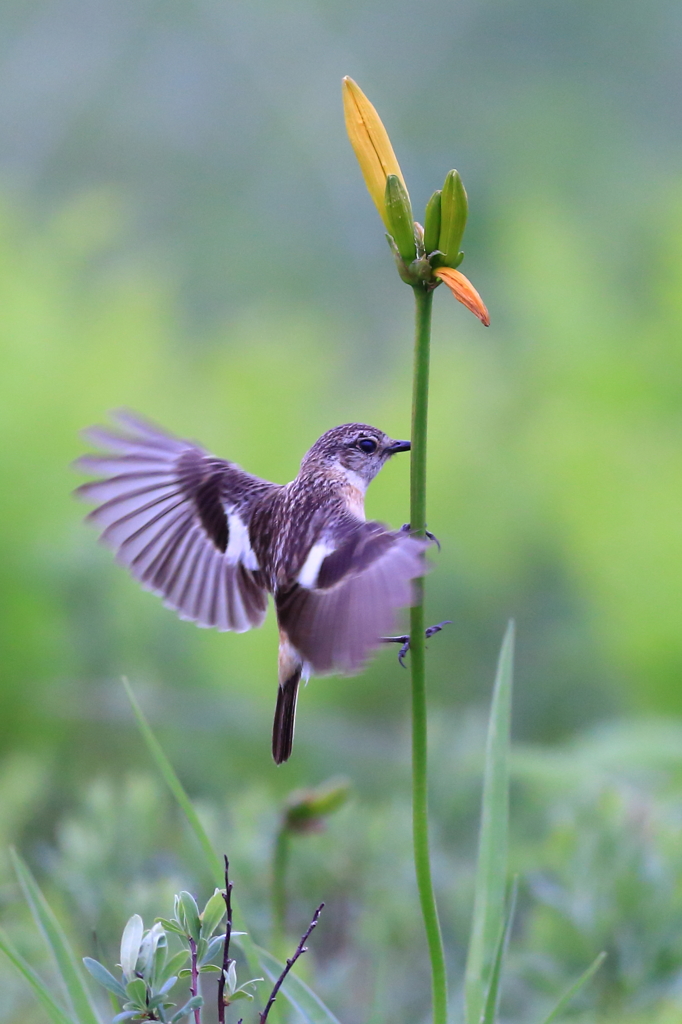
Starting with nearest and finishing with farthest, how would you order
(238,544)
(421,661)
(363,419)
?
(421,661)
(238,544)
(363,419)

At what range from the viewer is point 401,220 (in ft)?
1.62

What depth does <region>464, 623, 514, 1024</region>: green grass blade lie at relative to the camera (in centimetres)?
60

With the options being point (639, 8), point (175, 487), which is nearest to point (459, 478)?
point (175, 487)

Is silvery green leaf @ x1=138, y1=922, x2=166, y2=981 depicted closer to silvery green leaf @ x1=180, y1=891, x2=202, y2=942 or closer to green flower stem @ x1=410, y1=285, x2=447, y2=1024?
silvery green leaf @ x1=180, y1=891, x2=202, y2=942

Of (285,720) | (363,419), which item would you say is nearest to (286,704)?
(285,720)

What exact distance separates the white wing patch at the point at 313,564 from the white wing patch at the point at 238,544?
0.39ft

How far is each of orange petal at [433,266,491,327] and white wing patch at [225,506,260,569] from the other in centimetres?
32

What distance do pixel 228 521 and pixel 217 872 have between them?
29cm

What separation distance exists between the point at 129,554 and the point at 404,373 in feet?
4.62

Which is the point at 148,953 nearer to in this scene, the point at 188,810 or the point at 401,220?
the point at 188,810

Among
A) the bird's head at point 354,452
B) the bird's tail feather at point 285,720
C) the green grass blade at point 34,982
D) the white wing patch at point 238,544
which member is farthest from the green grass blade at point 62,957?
the bird's head at point 354,452

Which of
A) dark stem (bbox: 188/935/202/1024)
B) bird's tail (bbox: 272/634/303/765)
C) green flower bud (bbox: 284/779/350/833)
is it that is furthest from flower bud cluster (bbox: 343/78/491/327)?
green flower bud (bbox: 284/779/350/833)

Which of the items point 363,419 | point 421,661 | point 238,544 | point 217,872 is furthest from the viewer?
point 363,419

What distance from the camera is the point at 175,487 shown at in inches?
31.9
